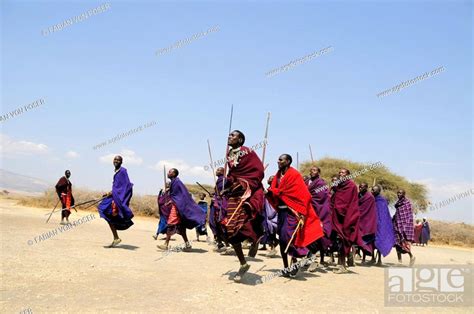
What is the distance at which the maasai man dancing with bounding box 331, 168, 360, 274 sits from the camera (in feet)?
31.3

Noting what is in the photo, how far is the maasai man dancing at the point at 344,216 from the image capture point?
9539 millimetres

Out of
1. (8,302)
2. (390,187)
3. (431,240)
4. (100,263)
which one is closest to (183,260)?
(100,263)

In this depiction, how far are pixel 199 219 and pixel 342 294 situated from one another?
17.9ft

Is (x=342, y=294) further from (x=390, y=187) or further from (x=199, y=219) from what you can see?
(x=390, y=187)

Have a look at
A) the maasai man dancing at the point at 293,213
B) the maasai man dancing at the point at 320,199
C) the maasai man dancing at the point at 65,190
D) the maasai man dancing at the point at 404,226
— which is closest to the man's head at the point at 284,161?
the maasai man dancing at the point at 293,213

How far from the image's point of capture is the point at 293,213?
788 centimetres

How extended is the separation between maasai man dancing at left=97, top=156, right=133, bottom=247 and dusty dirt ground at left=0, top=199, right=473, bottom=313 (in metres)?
1.04

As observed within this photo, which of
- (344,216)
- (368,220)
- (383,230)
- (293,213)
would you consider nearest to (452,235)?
(383,230)

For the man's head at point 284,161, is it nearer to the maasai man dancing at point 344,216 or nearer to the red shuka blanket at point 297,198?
the red shuka blanket at point 297,198

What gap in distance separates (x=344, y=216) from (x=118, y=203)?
5.37 m

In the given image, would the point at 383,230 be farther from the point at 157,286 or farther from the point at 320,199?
the point at 157,286

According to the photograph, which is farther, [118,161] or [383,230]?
[383,230]

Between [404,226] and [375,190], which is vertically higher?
[375,190]

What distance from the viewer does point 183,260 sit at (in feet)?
31.5
